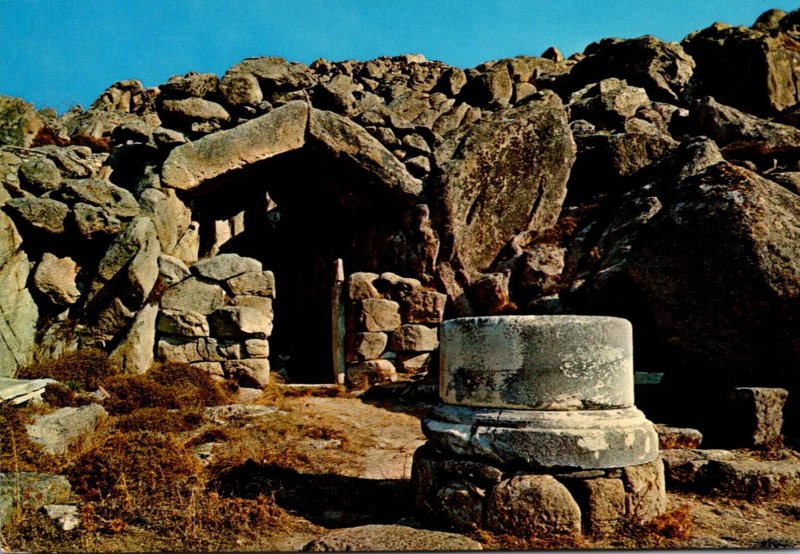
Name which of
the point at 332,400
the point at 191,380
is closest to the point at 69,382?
the point at 191,380

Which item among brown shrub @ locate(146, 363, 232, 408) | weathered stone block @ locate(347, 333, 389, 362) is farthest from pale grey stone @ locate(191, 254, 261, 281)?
weathered stone block @ locate(347, 333, 389, 362)

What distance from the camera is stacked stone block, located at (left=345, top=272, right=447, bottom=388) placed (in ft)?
30.9

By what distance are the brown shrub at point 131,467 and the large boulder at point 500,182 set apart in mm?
6911

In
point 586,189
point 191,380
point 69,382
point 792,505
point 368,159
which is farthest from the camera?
point 586,189

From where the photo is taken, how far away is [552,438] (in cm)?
374

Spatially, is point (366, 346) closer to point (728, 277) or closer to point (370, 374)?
point (370, 374)

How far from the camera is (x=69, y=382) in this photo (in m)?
6.66

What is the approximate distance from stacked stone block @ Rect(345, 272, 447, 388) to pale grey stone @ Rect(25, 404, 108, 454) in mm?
4293

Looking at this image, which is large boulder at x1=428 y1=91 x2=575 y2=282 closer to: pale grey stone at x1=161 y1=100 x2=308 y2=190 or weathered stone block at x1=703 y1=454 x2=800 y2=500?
pale grey stone at x1=161 y1=100 x2=308 y2=190

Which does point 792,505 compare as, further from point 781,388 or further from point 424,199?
point 424,199

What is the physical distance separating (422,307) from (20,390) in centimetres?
576

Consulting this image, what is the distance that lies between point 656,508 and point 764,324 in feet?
10.8

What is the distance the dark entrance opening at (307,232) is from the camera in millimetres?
10709

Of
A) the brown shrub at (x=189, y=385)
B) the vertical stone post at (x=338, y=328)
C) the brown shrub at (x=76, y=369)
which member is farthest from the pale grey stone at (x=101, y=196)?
the vertical stone post at (x=338, y=328)
